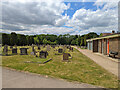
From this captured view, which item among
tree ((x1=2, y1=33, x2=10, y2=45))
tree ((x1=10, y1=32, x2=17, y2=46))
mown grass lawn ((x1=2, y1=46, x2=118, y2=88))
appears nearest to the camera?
mown grass lawn ((x1=2, y1=46, x2=118, y2=88))

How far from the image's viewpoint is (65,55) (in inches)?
415

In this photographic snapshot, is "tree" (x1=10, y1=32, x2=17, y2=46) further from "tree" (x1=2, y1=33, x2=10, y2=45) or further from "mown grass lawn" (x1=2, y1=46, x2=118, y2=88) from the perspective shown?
"mown grass lawn" (x1=2, y1=46, x2=118, y2=88)

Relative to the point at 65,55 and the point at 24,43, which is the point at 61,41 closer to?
the point at 24,43

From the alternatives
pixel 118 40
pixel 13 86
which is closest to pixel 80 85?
pixel 13 86

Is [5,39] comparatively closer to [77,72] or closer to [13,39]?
[13,39]

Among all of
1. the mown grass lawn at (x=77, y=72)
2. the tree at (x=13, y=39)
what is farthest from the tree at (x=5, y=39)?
the mown grass lawn at (x=77, y=72)

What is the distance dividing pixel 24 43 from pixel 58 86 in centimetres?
5605

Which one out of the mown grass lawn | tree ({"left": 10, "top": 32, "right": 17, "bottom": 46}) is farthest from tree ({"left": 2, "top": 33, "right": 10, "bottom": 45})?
the mown grass lawn

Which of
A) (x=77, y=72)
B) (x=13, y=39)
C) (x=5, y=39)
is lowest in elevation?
(x=77, y=72)

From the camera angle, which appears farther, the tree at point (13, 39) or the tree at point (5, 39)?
the tree at point (13, 39)

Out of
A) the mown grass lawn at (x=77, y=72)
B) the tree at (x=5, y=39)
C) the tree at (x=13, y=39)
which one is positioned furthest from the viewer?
the tree at (x=13, y=39)

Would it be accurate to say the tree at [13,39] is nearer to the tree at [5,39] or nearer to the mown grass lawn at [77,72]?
the tree at [5,39]

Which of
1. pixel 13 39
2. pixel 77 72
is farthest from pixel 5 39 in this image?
pixel 77 72

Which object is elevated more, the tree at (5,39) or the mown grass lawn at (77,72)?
the tree at (5,39)
